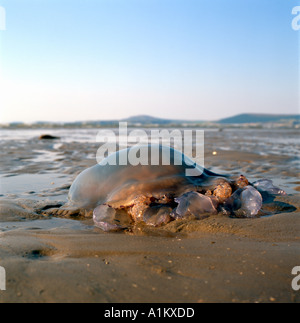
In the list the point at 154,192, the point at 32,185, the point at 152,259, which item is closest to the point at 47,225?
the point at 154,192

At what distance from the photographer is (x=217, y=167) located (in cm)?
530

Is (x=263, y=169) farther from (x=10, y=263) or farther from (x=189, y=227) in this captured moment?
(x=10, y=263)

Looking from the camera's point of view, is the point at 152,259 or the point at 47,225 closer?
the point at 152,259

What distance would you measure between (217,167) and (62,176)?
8.74ft

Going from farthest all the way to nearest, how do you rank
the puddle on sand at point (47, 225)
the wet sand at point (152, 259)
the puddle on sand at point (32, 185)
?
the puddle on sand at point (32, 185)
the puddle on sand at point (47, 225)
the wet sand at point (152, 259)

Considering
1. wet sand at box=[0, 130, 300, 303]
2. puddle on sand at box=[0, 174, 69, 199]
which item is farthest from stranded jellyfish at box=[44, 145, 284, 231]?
puddle on sand at box=[0, 174, 69, 199]

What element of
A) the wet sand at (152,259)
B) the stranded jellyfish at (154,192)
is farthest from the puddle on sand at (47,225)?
the stranded jellyfish at (154,192)

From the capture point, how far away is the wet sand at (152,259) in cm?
127

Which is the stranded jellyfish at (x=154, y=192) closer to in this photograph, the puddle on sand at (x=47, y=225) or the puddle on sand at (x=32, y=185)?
the puddle on sand at (x=47, y=225)

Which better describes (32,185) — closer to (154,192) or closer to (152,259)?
(154,192)

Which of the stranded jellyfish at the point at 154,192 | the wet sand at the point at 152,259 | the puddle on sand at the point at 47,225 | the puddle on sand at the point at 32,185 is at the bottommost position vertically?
the puddle on sand at the point at 47,225

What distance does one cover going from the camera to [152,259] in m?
1.62

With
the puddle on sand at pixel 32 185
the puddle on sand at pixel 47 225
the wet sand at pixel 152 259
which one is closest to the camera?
the wet sand at pixel 152 259

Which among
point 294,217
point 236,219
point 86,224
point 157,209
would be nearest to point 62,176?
point 86,224
